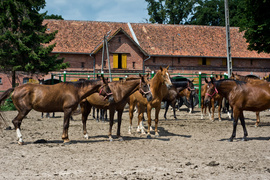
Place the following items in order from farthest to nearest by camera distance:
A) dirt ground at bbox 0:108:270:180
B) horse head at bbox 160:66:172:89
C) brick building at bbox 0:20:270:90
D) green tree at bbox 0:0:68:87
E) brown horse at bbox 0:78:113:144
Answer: brick building at bbox 0:20:270:90 → green tree at bbox 0:0:68:87 → horse head at bbox 160:66:172:89 → brown horse at bbox 0:78:113:144 → dirt ground at bbox 0:108:270:180

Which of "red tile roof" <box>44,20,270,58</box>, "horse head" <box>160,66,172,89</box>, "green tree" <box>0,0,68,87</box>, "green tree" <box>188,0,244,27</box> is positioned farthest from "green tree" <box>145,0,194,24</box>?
"horse head" <box>160,66,172,89</box>

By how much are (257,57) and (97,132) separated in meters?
41.9

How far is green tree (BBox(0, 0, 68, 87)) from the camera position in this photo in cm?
3128

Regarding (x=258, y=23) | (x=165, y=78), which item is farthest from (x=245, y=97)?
(x=258, y=23)

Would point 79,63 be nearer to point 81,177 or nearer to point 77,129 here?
point 77,129

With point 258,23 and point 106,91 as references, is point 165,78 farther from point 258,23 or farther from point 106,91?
point 258,23

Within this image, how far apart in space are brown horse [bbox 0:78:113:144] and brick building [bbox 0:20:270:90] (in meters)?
32.7

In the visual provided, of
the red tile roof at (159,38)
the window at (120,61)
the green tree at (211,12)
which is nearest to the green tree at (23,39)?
the red tile roof at (159,38)

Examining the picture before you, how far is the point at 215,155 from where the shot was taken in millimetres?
8195

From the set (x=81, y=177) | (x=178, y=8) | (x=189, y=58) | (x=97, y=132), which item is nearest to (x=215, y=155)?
(x=81, y=177)

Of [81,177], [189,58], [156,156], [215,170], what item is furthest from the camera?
[189,58]

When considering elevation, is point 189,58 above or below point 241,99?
above

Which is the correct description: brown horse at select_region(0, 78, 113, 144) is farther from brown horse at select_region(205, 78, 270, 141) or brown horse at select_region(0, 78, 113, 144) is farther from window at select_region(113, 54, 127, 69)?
A: window at select_region(113, 54, 127, 69)

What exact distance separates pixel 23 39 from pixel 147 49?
18921mm
